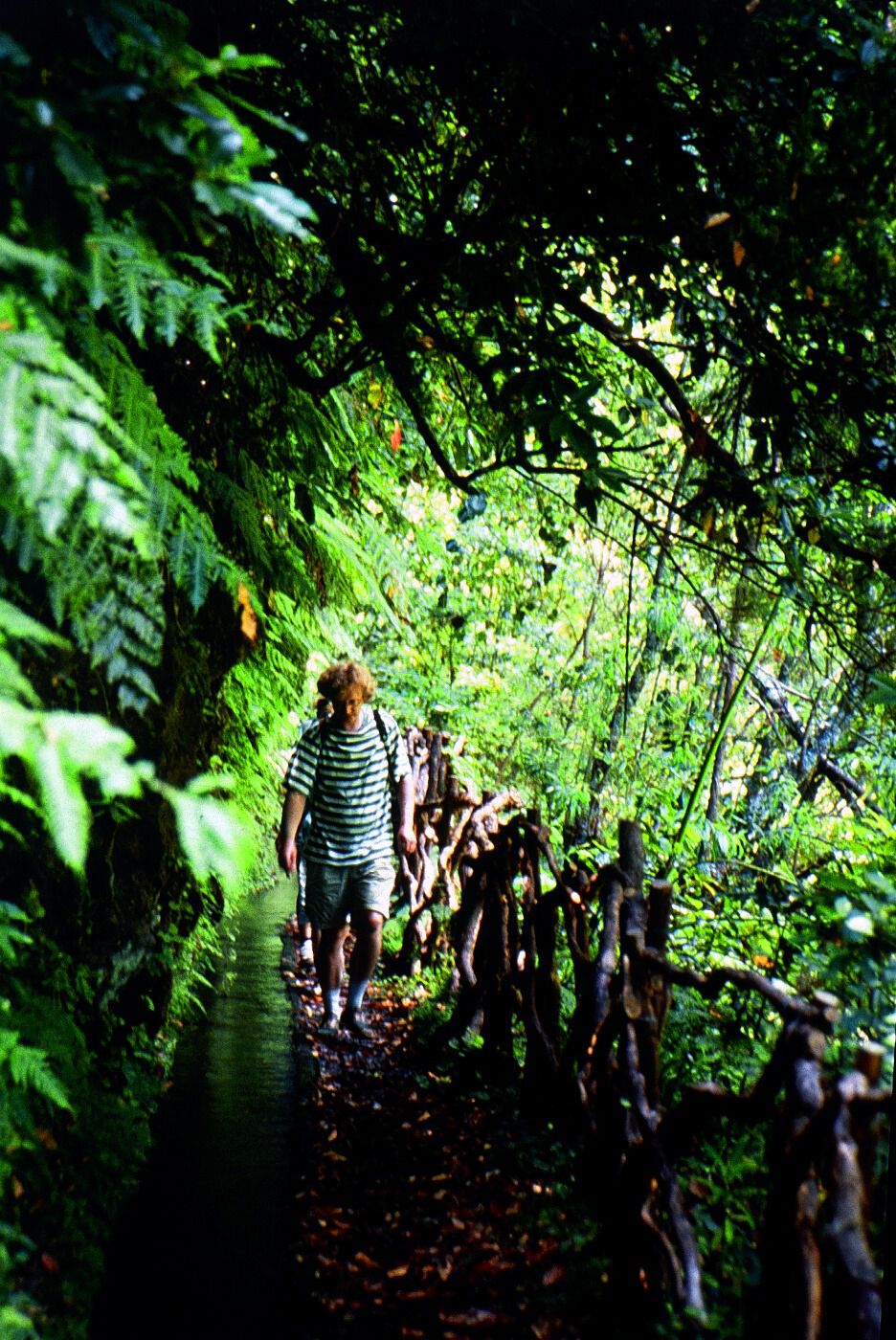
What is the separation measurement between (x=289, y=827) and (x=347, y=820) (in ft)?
1.08

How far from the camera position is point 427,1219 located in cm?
307

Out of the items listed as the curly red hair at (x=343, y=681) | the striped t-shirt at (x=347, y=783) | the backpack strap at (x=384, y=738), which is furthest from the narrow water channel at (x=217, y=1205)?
the curly red hair at (x=343, y=681)

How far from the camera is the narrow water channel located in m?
2.51

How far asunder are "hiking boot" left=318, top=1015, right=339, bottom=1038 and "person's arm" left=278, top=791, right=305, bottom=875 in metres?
0.98

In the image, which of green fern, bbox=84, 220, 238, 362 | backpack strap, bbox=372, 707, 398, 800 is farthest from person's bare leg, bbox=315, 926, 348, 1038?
green fern, bbox=84, 220, 238, 362

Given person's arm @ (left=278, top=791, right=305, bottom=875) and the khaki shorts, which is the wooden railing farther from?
person's arm @ (left=278, top=791, right=305, bottom=875)

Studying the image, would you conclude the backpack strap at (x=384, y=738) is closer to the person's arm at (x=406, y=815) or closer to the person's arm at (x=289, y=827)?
the person's arm at (x=406, y=815)

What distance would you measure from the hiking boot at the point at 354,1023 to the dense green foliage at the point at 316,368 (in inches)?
38.2

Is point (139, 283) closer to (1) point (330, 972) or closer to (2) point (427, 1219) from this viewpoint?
(2) point (427, 1219)

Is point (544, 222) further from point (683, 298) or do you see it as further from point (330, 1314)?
point (330, 1314)

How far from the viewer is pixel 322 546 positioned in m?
4.00

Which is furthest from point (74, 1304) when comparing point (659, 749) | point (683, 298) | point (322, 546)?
point (659, 749)

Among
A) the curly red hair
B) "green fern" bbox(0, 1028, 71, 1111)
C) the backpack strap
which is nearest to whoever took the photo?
"green fern" bbox(0, 1028, 71, 1111)

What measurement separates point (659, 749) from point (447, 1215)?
6.06m
